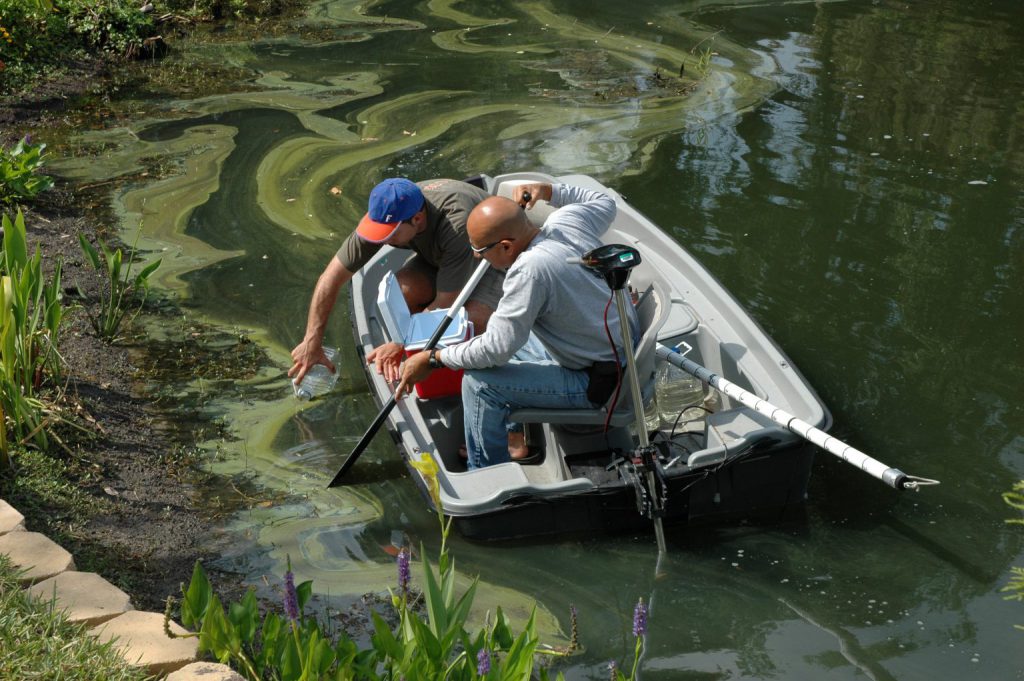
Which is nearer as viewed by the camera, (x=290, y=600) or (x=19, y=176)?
(x=290, y=600)

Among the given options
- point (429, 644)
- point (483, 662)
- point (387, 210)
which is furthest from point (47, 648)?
point (387, 210)

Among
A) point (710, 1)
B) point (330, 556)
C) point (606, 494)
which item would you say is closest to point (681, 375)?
point (606, 494)

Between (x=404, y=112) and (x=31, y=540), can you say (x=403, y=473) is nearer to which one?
(x=31, y=540)

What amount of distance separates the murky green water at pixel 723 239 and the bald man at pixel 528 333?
571mm

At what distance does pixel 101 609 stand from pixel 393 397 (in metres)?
1.74

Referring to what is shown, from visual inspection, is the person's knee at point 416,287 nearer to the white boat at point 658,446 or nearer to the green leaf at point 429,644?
the white boat at point 658,446

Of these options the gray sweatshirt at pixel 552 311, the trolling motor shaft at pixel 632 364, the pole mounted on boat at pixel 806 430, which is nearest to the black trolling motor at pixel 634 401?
the trolling motor shaft at pixel 632 364

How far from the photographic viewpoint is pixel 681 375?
545cm

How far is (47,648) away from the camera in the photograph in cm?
309

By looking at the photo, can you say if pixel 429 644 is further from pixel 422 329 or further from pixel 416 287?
pixel 416 287

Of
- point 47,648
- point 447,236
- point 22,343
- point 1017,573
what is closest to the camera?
point 47,648

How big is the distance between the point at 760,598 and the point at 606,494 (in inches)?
27.3

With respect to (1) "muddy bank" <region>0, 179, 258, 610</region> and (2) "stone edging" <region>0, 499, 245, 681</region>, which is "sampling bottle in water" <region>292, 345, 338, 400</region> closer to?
(1) "muddy bank" <region>0, 179, 258, 610</region>

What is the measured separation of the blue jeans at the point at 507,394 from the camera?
4.58 metres
